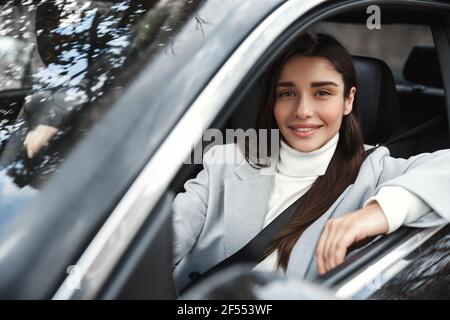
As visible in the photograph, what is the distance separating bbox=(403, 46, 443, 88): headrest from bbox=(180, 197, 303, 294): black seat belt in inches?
74.9

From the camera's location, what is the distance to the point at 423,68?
356 centimetres

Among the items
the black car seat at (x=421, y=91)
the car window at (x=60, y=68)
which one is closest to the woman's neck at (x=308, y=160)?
the car window at (x=60, y=68)

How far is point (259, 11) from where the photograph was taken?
1.25 metres

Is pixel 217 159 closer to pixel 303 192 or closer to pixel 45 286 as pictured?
pixel 303 192

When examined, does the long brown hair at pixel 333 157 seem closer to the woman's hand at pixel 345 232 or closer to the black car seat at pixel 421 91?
the woman's hand at pixel 345 232

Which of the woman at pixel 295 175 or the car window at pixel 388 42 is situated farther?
the car window at pixel 388 42

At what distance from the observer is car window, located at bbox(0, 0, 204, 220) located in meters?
1.20

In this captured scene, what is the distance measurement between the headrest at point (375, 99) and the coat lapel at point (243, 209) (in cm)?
63

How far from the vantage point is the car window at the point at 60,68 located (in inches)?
47.4

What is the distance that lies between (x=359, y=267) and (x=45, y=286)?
0.74 metres

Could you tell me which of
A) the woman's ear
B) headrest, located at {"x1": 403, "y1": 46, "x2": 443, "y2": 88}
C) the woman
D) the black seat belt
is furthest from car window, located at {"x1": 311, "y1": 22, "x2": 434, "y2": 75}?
the black seat belt

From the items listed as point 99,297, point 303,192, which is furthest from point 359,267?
point 99,297

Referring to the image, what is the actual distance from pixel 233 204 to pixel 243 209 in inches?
1.4

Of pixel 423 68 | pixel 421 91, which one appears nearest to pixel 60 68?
pixel 423 68
